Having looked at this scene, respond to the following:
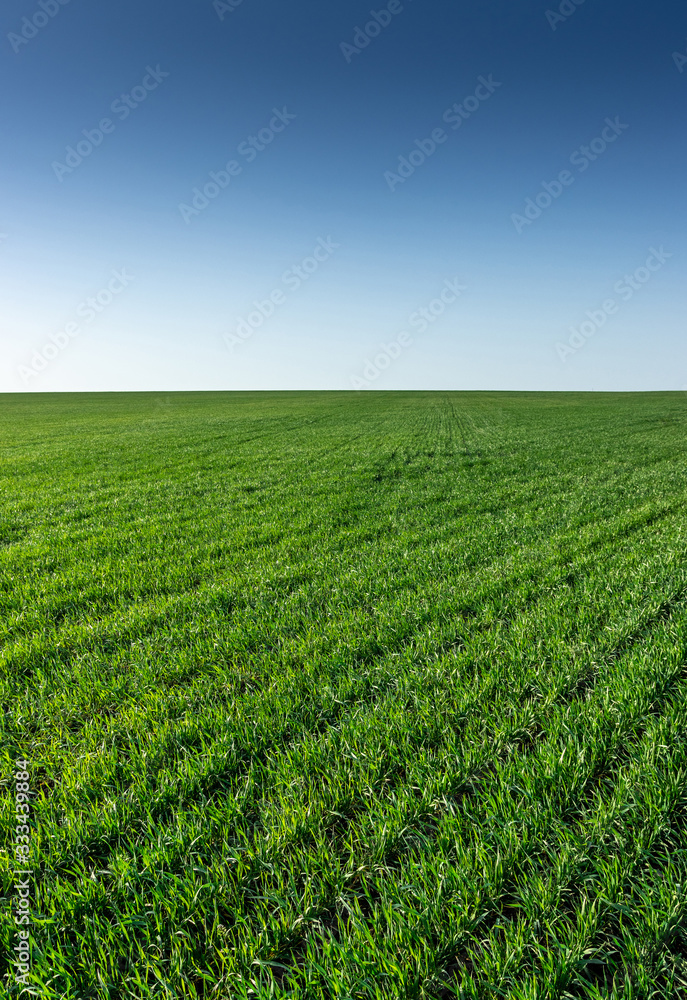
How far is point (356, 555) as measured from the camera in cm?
929

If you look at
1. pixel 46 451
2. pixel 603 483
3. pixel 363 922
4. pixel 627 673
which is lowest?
pixel 363 922

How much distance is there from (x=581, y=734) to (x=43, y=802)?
→ 14.0 feet

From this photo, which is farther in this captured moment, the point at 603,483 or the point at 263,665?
the point at 603,483

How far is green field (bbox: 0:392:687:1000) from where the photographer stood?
2537 millimetres

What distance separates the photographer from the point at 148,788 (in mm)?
3670

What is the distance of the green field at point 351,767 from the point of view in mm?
2537

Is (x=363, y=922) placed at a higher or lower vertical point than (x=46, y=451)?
lower

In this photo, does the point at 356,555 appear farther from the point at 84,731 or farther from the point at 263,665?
the point at 84,731

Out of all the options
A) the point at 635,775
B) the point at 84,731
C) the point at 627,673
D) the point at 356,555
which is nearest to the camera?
the point at 635,775

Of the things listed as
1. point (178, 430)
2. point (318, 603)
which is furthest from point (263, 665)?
point (178, 430)

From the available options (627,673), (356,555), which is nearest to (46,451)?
(356,555)

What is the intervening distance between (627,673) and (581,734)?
Answer: 1.15m

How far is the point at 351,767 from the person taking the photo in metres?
3.82

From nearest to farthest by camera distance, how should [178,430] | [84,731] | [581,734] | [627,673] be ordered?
[581,734] < [84,731] < [627,673] < [178,430]
